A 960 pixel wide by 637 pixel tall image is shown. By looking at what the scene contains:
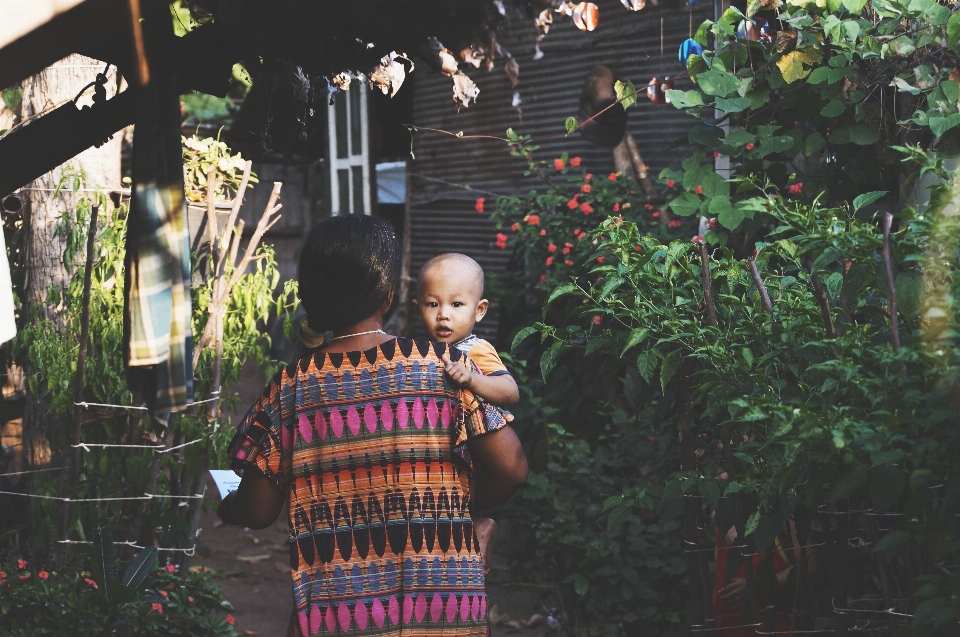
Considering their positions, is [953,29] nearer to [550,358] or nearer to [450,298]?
[550,358]

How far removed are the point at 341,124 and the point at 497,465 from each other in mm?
7198

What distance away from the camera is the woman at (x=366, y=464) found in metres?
2.32

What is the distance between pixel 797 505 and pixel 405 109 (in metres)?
7.16

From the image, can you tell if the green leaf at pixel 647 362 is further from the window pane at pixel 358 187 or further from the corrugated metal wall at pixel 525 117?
the window pane at pixel 358 187

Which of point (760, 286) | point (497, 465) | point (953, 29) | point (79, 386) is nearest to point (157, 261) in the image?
point (497, 465)

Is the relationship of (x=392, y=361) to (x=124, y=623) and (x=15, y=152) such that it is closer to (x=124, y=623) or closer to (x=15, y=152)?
(x=15, y=152)

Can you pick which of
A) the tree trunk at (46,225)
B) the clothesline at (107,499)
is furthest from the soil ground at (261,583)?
the tree trunk at (46,225)

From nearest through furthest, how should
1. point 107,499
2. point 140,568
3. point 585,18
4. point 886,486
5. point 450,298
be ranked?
point 886,486, point 450,298, point 585,18, point 140,568, point 107,499

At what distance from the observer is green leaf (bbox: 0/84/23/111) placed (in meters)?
4.79

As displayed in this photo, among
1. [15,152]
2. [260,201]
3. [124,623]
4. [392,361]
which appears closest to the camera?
[392,361]

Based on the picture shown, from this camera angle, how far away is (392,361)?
234 cm

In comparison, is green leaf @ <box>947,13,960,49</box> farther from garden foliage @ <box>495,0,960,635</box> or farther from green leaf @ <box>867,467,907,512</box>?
green leaf @ <box>867,467,907,512</box>

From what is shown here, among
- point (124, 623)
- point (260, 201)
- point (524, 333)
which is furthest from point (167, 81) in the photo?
point (260, 201)

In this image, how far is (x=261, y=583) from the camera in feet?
23.0
